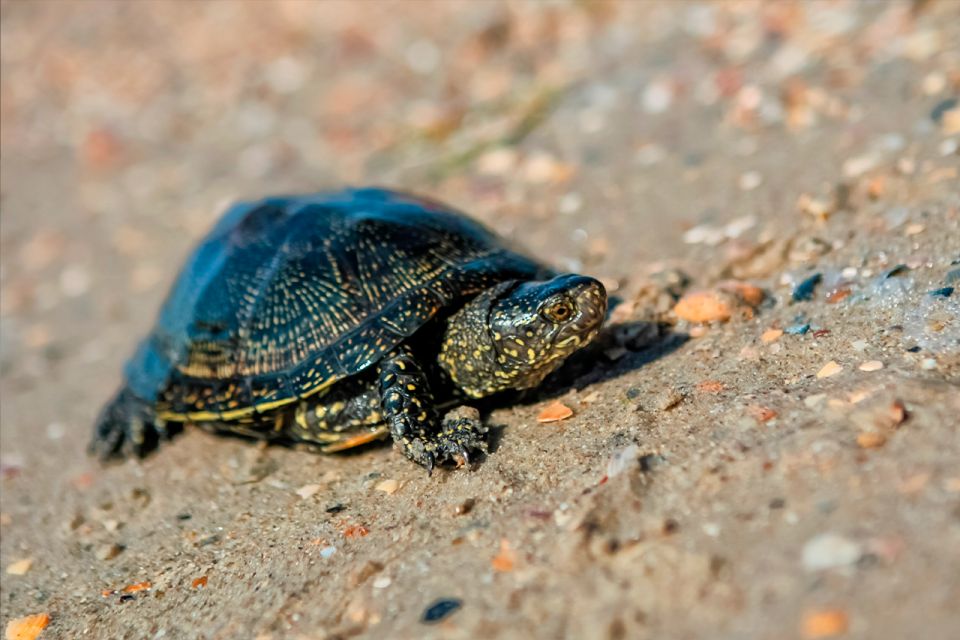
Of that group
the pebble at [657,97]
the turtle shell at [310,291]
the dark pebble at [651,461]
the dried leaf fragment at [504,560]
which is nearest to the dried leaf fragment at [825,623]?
the dark pebble at [651,461]

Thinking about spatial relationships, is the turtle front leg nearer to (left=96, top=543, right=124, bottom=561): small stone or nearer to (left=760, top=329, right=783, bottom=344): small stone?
(left=760, top=329, right=783, bottom=344): small stone

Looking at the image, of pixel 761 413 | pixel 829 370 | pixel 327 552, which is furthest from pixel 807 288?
pixel 327 552

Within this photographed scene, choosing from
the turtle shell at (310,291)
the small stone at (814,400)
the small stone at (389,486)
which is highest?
the turtle shell at (310,291)

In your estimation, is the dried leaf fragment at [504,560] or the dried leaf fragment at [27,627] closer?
the dried leaf fragment at [504,560]

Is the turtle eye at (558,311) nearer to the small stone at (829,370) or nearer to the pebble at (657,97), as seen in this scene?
the small stone at (829,370)

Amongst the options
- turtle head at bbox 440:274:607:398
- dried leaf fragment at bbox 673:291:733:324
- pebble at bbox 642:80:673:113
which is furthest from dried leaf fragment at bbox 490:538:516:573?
pebble at bbox 642:80:673:113

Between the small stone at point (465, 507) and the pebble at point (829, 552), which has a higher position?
the small stone at point (465, 507)
